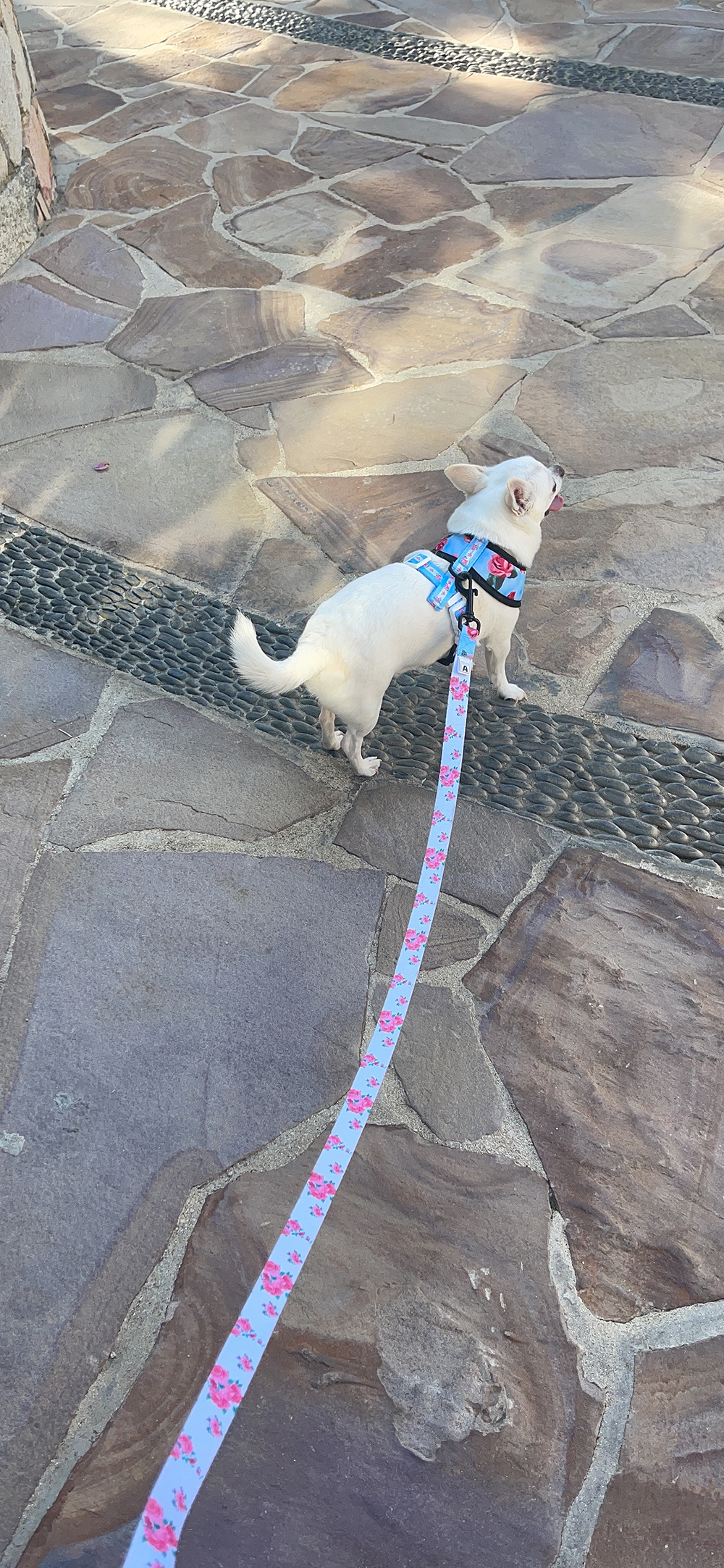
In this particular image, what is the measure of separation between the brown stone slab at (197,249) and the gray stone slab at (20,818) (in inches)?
112

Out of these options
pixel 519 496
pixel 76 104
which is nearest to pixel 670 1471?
A: pixel 519 496

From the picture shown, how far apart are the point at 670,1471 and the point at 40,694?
2.23 m

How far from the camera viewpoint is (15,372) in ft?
13.1

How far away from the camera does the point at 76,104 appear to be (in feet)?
19.6

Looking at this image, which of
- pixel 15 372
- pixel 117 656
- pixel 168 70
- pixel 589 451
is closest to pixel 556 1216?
pixel 117 656

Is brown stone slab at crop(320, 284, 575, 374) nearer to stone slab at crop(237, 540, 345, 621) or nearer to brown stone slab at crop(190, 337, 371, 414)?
brown stone slab at crop(190, 337, 371, 414)

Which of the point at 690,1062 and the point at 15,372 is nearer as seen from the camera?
the point at 690,1062

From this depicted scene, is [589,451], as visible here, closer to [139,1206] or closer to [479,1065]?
[479,1065]

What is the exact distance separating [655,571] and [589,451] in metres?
0.67

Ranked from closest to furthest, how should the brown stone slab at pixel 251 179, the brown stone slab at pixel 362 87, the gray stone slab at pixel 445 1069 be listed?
the gray stone slab at pixel 445 1069, the brown stone slab at pixel 251 179, the brown stone slab at pixel 362 87

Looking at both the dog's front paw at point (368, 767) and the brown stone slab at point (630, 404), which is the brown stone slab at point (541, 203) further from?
the dog's front paw at point (368, 767)

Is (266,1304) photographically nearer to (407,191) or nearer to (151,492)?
(151,492)

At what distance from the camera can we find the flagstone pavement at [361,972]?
149 cm

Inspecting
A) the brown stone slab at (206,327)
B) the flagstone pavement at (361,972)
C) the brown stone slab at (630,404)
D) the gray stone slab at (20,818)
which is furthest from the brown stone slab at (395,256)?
the gray stone slab at (20,818)
